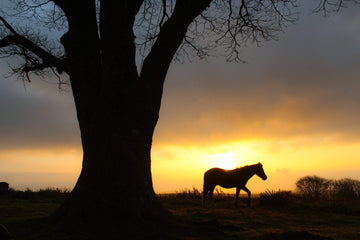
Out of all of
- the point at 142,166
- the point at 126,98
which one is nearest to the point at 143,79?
the point at 126,98

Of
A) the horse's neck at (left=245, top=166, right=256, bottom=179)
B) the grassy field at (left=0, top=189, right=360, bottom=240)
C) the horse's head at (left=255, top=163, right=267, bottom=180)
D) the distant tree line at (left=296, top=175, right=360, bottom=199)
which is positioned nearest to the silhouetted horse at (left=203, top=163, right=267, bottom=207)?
the horse's neck at (left=245, top=166, right=256, bottom=179)

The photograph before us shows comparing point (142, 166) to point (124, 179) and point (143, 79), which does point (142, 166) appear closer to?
point (124, 179)

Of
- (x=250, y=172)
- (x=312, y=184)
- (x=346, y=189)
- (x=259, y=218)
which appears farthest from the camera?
(x=312, y=184)

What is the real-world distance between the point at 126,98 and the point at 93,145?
1.18 meters

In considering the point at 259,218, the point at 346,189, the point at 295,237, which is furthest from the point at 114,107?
the point at 346,189

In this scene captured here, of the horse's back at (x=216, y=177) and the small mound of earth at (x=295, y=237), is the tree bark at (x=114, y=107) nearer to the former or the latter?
the small mound of earth at (x=295, y=237)

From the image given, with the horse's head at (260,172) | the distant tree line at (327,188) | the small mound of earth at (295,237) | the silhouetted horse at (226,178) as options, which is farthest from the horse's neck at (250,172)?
the small mound of earth at (295,237)

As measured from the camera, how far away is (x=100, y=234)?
516 centimetres

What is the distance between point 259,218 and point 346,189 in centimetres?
951

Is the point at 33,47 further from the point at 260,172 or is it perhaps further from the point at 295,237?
the point at 260,172

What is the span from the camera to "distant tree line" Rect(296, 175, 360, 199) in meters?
15.2

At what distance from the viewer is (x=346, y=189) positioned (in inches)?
627

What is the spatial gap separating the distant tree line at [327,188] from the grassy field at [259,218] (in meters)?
2.10

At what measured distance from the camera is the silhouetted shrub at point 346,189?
1517 centimetres
